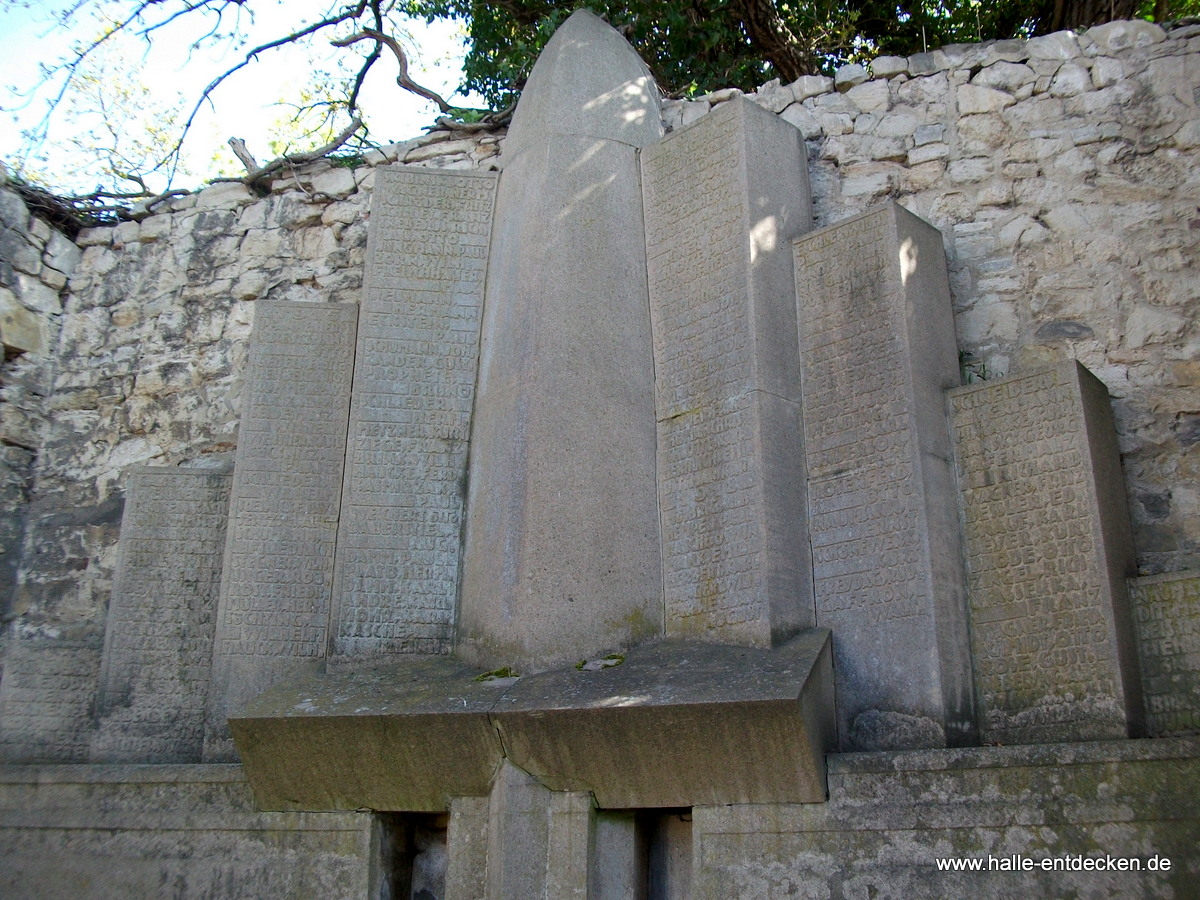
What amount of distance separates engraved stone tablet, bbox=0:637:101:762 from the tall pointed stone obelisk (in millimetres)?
2151

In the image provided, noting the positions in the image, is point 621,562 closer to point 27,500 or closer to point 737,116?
point 737,116

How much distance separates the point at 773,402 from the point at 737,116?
4.93ft

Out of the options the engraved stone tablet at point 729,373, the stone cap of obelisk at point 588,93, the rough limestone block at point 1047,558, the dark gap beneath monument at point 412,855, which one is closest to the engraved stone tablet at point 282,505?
the dark gap beneath monument at point 412,855

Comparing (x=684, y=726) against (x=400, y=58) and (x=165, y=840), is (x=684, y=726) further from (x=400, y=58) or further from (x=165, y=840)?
(x=400, y=58)

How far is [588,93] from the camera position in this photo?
21.3 feet

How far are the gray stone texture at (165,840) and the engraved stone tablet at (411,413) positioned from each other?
818mm

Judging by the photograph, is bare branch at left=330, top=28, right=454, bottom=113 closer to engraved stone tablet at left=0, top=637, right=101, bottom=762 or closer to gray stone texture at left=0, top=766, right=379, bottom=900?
engraved stone tablet at left=0, top=637, right=101, bottom=762

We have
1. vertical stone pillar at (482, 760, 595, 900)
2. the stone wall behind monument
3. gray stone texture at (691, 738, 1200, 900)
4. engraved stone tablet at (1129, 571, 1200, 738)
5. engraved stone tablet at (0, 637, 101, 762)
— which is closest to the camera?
gray stone texture at (691, 738, 1200, 900)

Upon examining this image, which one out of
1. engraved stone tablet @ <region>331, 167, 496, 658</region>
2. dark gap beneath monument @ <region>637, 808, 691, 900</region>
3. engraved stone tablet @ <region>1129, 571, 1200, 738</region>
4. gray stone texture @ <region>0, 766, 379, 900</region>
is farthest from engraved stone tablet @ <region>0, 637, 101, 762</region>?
engraved stone tablet @ <region>1129, 571, 1200, 738</region>

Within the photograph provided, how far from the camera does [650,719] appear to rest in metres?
4.72

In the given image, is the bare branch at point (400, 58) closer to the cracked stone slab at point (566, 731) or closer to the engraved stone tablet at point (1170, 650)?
the cracked stone slab at point (566, 731)

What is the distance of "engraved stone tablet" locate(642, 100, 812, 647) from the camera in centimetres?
523

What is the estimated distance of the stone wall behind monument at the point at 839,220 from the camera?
5551 millimetres

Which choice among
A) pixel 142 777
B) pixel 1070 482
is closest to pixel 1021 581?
pixel 1070 482
